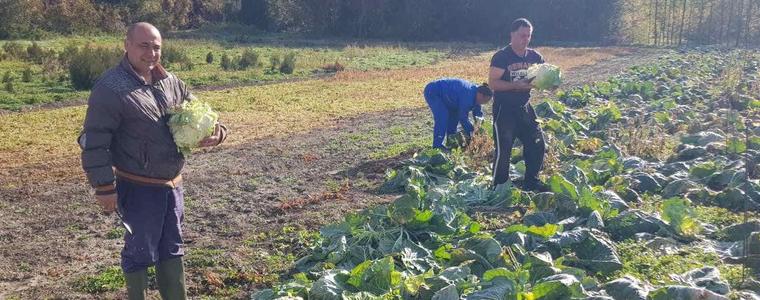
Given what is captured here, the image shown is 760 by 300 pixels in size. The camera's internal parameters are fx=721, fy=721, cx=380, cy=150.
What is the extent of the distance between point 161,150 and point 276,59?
78.9 feet

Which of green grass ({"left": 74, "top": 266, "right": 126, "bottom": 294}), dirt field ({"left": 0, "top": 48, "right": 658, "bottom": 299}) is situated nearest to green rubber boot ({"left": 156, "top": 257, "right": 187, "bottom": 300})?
dirt field ({"left": 0, "top": 48, "right": 658, "bottom": 299})

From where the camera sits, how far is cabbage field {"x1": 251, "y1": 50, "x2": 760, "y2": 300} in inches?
194

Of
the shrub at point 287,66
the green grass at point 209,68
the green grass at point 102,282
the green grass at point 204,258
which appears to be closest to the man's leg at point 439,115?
the green grass at point 204,258

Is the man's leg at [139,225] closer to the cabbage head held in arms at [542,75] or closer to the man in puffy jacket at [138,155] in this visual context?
the man in puffy jacket at [138,155]

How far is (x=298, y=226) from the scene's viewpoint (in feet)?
24.7

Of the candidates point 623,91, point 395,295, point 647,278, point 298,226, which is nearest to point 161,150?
point 395,295

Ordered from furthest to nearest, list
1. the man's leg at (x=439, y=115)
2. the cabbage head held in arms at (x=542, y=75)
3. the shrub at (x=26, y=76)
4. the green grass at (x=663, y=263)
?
the shrub at (x=26, y=76)
the man's leg at (x=439, y=115)
the cabbage head held in arms at (x=542, y=75)
the green grass at (x=663, y=263)

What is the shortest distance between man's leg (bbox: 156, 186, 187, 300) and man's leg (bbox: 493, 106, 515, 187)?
13.8ft

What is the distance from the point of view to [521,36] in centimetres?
759

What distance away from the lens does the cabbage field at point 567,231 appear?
4918 mm

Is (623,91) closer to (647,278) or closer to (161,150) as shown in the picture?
(647,278)

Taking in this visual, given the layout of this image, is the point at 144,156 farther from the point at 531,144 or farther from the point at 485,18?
the point at 485,18

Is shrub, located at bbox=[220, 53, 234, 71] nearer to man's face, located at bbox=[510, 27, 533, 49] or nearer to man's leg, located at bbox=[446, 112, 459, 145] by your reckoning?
man's leg, located at bbox=[446, 112, 459, 145]

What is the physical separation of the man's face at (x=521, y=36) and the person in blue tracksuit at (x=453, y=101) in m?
1.53
